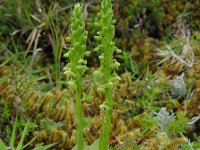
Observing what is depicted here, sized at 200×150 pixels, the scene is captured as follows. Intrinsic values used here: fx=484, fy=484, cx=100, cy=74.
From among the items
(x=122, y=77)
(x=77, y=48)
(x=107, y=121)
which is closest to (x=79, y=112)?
(x=107, y=121)

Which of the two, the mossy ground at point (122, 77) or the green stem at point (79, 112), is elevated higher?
the green stem at point (79, 112)

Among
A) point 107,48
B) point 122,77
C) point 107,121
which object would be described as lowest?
point 122,77

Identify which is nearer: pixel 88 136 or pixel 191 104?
pixel 88 136

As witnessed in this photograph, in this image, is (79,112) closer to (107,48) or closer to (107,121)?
(107,121)

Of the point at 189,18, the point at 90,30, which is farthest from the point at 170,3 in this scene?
the point at 90,30

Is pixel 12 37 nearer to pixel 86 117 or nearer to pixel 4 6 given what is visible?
pixel 4 6

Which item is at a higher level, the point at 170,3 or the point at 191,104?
the point at 170,3

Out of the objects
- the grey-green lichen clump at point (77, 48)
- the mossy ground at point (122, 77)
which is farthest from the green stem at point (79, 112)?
the mossy ground at point (122, 77)

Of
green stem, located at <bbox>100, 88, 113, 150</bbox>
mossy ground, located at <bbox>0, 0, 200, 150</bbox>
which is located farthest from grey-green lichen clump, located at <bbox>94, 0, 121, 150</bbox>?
mossy ground, located at <bbox>0, 0, 200, 150</bbox>

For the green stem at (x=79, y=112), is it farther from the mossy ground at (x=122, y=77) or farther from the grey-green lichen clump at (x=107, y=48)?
the mossy ground at (x=122, y=77)
